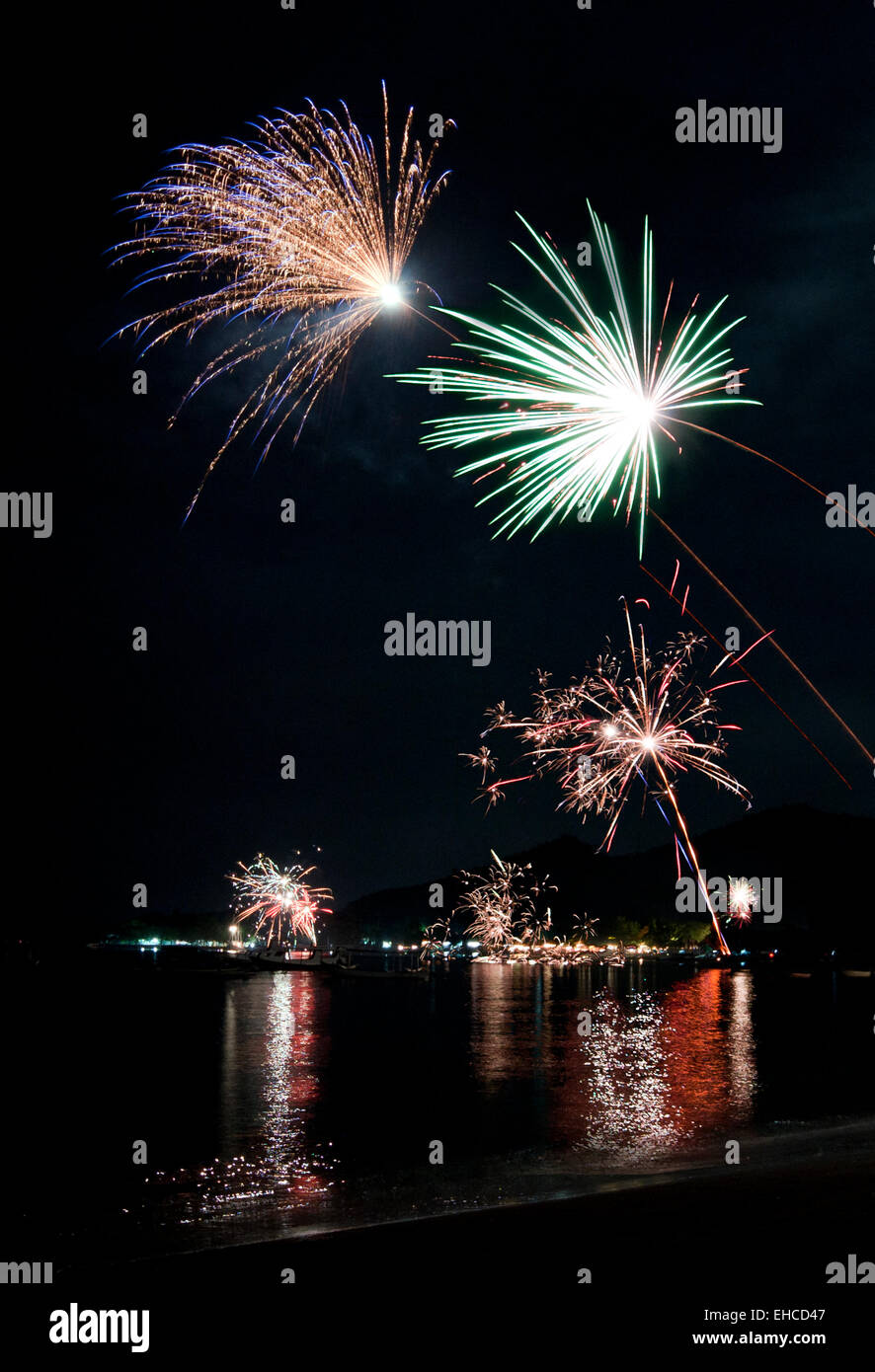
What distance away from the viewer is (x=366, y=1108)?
83.7 feet

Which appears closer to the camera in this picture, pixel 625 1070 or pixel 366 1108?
pixel 366 1108

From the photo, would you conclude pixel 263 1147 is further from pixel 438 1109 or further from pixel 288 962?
pixel 288 962

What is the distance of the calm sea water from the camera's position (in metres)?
15.4

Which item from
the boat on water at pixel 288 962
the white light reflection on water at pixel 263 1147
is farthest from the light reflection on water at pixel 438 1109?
the boat on water at pixel 288 962

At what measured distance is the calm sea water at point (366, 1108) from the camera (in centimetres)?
1536

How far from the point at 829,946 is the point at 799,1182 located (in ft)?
627

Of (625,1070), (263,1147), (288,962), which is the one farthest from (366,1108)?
(288,962)

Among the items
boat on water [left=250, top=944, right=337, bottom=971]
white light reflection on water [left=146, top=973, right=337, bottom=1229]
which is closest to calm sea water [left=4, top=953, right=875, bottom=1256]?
white light reflection on water [left=146, top=973, right=337, bottom=1229]

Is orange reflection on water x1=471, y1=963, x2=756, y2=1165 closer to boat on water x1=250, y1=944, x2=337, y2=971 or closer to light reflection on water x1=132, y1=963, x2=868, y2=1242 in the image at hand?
light reflection on water x1=132, y1=963, x2=868, y2=1242

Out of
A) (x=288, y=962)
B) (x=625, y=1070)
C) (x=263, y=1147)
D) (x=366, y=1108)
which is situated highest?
(x=263, y=1147)
